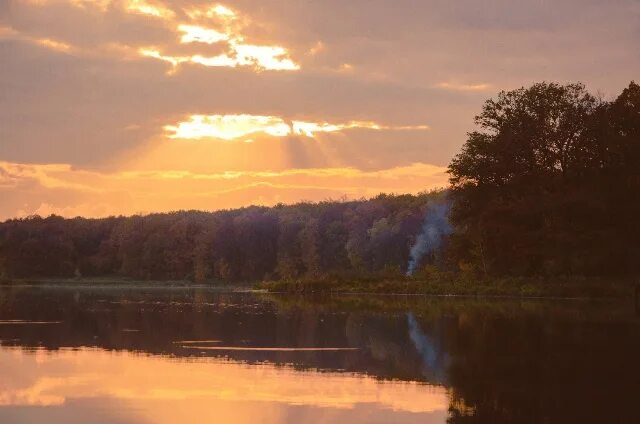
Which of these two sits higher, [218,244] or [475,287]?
[218,244]

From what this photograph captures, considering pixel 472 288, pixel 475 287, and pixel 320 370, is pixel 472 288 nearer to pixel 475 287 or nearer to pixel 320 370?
pixel 475 287

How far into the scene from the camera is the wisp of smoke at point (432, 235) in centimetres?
9731

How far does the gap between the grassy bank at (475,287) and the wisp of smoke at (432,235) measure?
720 inches

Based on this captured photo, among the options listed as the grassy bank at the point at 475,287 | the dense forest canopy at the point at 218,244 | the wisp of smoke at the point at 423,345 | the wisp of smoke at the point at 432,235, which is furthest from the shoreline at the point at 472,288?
the dense forest canopy at the point at 218,244

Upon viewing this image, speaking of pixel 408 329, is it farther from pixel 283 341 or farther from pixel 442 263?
pixel 442 263

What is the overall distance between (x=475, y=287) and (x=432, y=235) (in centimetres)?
3174

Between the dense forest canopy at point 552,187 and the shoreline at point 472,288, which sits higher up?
the dense forest canopy at point 552,187

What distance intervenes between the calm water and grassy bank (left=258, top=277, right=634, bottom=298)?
2085cm

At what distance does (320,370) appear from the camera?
874 inches

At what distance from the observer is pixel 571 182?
67938mm

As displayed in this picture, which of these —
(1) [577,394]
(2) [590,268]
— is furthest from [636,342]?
(2) [590,268]

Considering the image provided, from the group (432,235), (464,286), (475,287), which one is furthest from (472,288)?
(432,235)

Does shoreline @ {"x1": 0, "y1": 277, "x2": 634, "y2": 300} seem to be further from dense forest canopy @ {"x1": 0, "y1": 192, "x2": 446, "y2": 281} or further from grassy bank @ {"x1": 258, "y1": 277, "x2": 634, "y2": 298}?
dense forest canopy @ {"x1": 0, "y1": 192, "x2": 446, "y2": 281}

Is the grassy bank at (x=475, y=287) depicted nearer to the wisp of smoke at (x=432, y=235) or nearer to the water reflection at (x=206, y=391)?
the wisp of smoke at (x=432, y=235)
